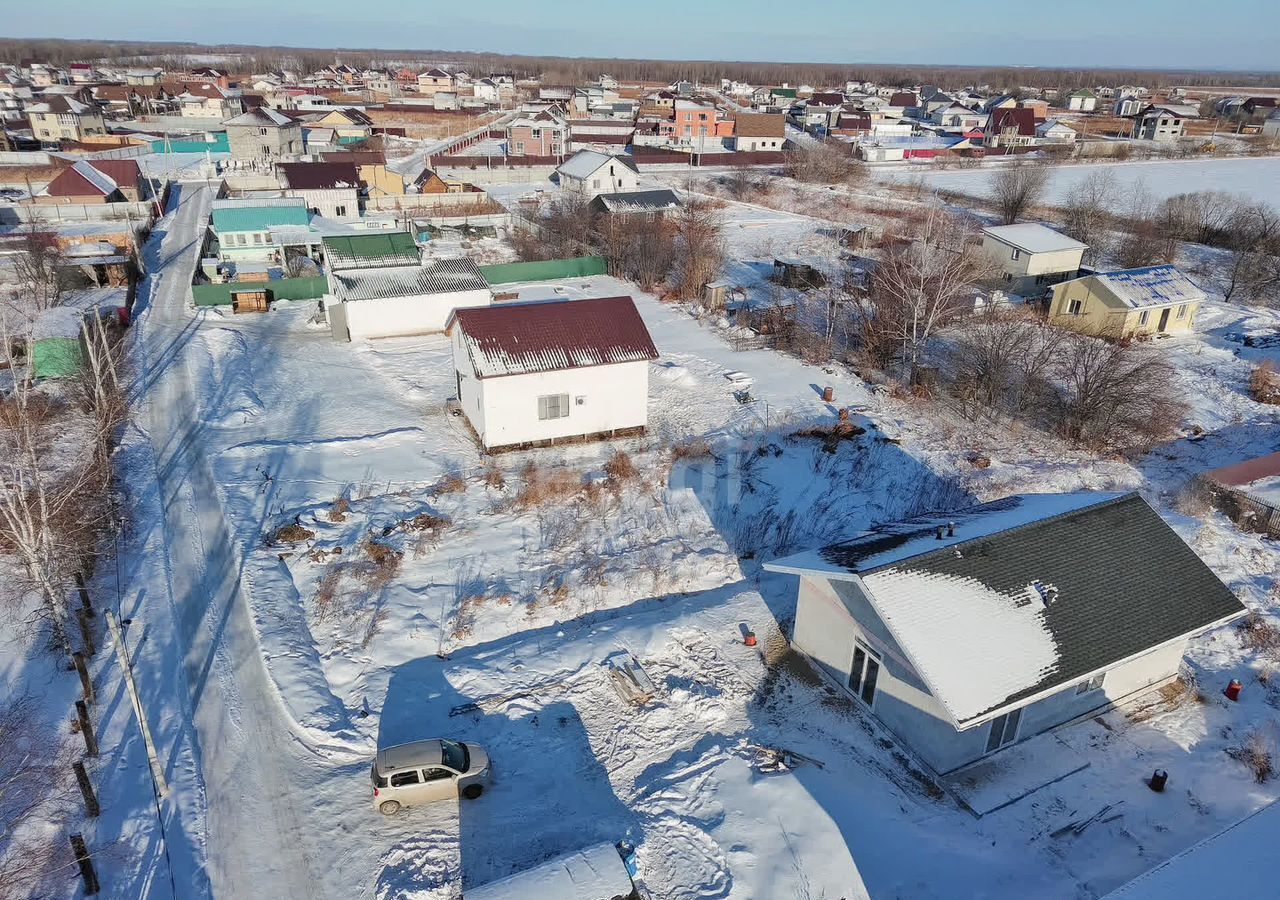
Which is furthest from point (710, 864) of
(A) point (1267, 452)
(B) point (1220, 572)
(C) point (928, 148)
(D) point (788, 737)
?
(C) point (928, 148)

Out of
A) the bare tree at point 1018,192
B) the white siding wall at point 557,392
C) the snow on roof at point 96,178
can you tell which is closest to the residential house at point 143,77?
the snow on roof at point 96,178

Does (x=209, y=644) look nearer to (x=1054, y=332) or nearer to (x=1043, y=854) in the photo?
(x=1043, y=854)

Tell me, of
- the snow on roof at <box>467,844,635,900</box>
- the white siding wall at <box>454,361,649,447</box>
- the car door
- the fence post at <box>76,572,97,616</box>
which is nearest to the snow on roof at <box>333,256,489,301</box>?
the white siding wall at <box>454,361,649,447</box>

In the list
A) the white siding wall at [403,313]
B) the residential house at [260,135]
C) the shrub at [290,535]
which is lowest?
the shrub at [290,535]

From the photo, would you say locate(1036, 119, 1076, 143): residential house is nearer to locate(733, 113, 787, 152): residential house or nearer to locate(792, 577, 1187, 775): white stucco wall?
locate(733, 113, 787, 152): residential house

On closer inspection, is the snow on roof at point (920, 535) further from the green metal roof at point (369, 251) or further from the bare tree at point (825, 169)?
the bare tree at point (825, 169)

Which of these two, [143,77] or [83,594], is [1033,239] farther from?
[143,77]

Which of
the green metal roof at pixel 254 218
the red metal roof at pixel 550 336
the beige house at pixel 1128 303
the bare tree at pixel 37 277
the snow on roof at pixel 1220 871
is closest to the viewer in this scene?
the snow on roof at pixel 1220 871
